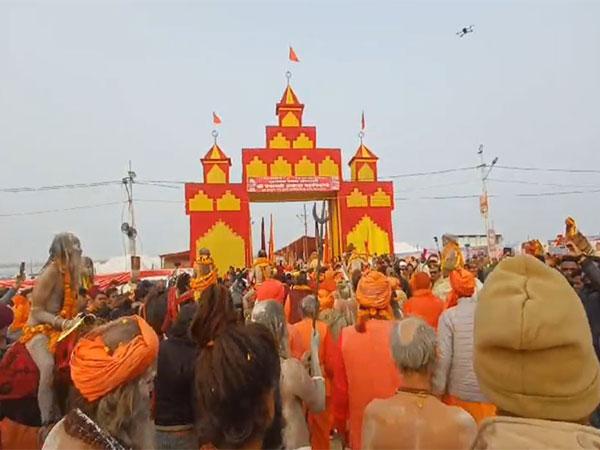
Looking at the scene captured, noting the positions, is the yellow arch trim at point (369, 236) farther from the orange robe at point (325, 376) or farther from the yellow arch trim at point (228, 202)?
the orange robe at point (325, 376)

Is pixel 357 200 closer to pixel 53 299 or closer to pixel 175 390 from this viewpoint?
pixel 53 299

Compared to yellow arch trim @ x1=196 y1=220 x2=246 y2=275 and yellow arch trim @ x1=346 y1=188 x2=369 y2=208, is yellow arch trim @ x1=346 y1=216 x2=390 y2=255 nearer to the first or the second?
yellow arch trim @ x1=346 y1=188 x2=369 y2=208

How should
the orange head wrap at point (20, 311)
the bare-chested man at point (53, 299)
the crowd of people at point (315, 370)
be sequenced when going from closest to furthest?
1. the crowd of people at point (315, 370)
2. the bare-chested man at point (53, 299)
3. the orange head wrap at point (20, 311)

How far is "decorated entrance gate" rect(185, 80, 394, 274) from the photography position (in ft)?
72.7

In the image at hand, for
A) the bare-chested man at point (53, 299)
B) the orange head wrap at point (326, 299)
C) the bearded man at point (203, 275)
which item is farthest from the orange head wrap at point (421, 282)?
the bare-chested man at point (53, 299)

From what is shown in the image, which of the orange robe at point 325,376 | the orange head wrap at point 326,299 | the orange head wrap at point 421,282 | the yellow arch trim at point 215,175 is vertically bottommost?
the orange robe at point 325,376

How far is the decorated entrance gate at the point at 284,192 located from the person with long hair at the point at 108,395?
19711 millimetres

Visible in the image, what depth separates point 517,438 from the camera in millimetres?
1508

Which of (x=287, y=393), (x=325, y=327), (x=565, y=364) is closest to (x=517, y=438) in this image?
(x=565, y=364)

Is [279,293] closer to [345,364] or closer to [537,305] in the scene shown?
[345,364]

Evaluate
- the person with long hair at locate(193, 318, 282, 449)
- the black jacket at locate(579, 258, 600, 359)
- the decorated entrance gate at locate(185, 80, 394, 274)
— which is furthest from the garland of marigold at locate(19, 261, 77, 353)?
the decorated entrance gate at locate(185, 80, 394, 274)

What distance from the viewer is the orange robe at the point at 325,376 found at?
3808 millimetres

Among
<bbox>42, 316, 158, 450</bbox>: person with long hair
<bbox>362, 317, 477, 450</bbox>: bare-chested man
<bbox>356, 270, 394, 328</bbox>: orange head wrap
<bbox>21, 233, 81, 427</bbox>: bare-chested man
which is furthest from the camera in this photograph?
<bbox>356, 270, 394, 328</bbox>: orange head wrap

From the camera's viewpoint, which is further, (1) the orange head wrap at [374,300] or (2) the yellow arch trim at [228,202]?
(2) the yellow arch trim at [228,202]
